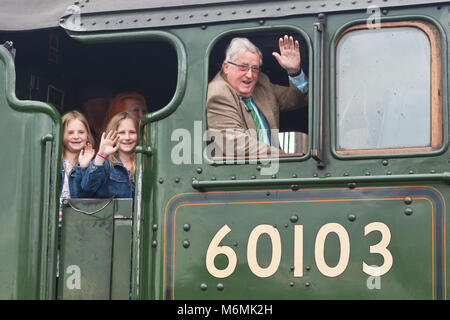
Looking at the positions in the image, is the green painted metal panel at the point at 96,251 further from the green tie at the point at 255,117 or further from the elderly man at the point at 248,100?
the green tie at the point at 255,117

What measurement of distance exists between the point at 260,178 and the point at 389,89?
90 cm

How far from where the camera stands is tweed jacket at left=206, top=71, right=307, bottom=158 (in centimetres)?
478

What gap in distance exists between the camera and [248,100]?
4.93 m

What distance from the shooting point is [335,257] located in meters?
4.48

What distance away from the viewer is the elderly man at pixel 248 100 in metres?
4.78

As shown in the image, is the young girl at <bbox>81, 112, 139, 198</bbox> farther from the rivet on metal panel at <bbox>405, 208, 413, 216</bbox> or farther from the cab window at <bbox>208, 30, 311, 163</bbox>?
the rivet on metal panel at <bbox>405, 208, 413, 216</bbox>

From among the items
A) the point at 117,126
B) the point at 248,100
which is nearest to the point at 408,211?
the point at 248,100

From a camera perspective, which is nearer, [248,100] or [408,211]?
[408,211]

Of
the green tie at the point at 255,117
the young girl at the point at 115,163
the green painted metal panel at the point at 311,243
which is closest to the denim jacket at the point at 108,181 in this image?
the young girl at the point at 115,163

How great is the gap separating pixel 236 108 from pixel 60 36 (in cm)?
186

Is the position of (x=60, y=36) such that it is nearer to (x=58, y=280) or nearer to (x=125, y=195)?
(x=125, y=195)

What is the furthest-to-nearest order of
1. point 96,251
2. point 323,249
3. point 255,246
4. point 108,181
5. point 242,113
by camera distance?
point 108,181 → point 96,251 → point 242,113 → point 255,246 → point 323,249

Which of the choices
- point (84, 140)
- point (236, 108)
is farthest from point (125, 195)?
point (236, 108)

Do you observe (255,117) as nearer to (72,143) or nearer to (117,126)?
(117,126)
